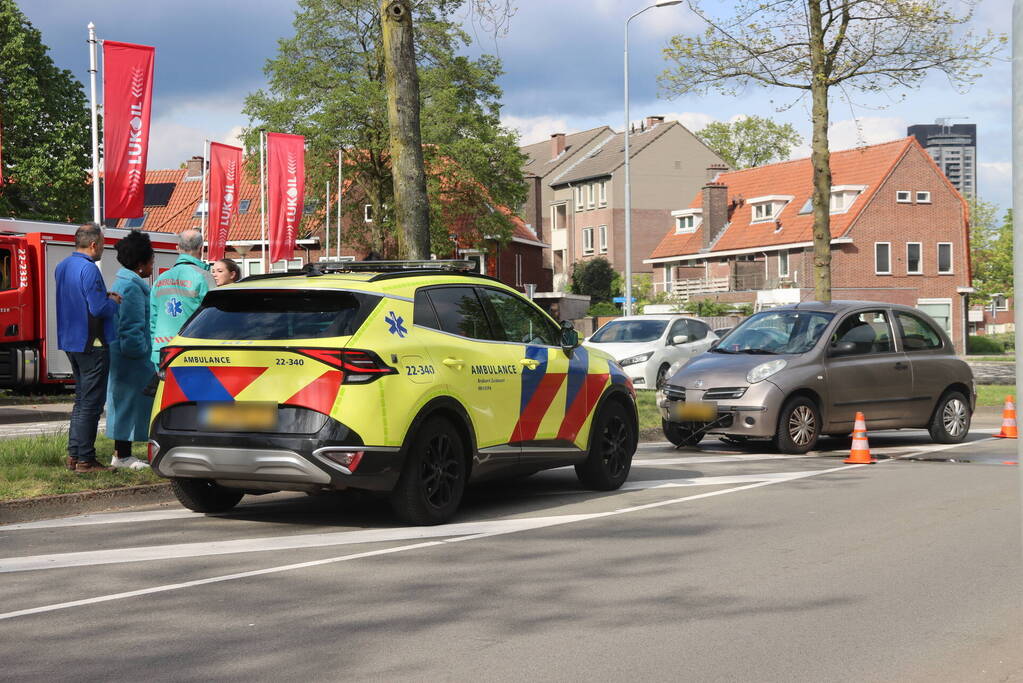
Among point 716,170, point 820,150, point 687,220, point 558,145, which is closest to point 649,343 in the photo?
point 820,150

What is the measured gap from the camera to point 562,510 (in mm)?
9172

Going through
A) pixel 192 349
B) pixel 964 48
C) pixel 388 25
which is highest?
pixel 964 48

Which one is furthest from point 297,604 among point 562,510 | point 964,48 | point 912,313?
point 964,48

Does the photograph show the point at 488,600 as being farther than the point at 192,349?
No

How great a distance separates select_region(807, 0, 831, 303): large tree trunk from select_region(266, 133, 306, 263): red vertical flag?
16513mm

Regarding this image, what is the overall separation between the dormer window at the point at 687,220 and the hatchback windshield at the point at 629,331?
149 feet

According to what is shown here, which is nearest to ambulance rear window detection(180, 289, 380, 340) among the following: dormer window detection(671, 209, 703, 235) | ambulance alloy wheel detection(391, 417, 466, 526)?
ambulance alloy wheel detection(391, 417, 466, 526)

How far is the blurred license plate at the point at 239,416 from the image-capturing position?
25.1ft

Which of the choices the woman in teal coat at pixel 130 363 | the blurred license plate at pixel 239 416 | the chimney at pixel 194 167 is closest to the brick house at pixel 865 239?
the chimney at pixel 194 167

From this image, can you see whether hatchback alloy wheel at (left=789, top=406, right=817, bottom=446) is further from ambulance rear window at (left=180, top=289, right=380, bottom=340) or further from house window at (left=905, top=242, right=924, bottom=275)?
house window at (left=905, top=242, right=924, bottom=275)

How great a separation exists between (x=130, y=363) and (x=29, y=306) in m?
12.9

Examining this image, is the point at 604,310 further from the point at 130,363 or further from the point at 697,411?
the point at 130,363

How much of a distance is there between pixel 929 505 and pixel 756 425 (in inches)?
149

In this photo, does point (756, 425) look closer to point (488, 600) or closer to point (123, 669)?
point (488, 600)
